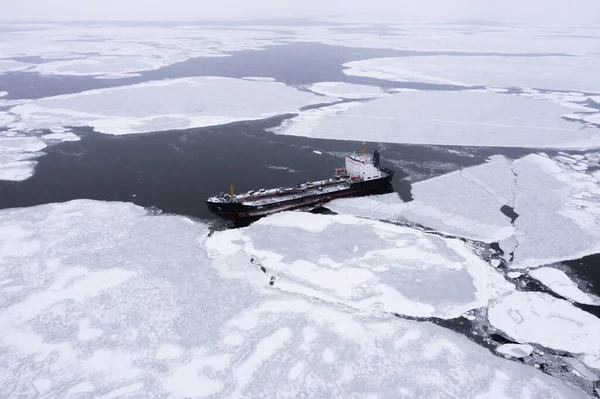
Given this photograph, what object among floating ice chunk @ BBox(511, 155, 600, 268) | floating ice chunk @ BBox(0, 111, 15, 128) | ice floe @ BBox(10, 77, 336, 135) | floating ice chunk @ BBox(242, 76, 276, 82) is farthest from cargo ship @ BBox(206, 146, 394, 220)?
floating ice chunk @ BBox(242, 76, 276, 82)

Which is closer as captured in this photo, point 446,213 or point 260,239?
point 260,239

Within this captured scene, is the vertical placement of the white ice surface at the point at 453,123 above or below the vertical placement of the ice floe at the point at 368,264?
above

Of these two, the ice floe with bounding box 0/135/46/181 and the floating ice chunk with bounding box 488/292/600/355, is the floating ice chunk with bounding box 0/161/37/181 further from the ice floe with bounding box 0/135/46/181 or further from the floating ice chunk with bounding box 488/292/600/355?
the floating ice chunk with bounding box 488/292/600/355

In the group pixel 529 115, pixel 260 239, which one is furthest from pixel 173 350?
pixel 529 115

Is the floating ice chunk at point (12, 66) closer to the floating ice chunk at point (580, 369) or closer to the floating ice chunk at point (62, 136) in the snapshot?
the floating ice chunk at point (62, 136)

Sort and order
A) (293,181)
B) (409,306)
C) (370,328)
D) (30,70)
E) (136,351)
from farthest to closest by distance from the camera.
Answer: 1. (30,70)
2. (293,181)
3. (409,306)
4. (370,328)
5. (136,351)

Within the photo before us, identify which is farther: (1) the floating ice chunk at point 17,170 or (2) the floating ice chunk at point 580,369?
(1) the floating ice chunk at point 17,170

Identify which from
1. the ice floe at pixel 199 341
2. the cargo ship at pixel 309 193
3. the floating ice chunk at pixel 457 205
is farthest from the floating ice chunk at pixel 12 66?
the floating ice chunk at pixel 457 205

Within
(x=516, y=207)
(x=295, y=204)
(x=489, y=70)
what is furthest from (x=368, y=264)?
(x=489, y=70)

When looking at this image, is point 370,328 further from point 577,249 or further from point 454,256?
point 577,249
